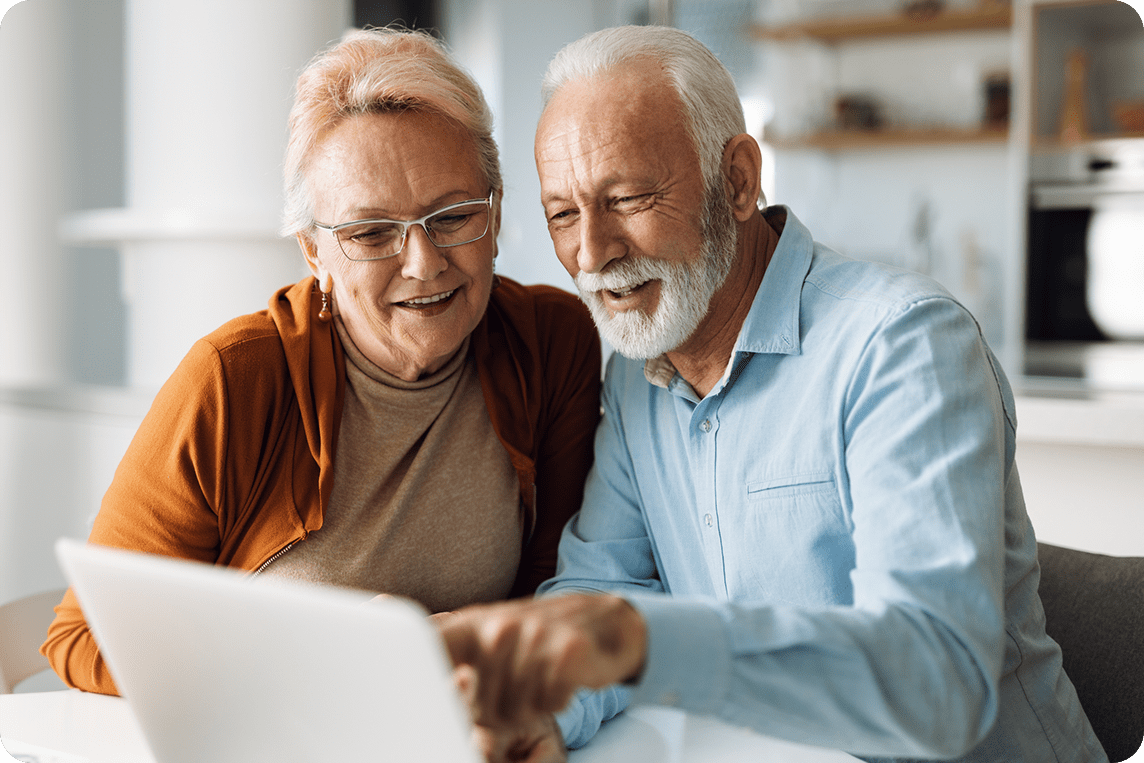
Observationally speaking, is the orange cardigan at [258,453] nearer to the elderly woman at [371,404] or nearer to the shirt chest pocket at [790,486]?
the elderly woman at [371,404]

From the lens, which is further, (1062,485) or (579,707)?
(1062,485)

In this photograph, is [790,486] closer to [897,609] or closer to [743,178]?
[897,609]

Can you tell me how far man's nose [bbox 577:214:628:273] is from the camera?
121cm

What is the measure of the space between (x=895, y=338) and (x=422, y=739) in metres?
0.68

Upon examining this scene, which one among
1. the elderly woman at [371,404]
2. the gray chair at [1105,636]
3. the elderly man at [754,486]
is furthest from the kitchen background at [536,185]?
the elderly woman at [371,404]

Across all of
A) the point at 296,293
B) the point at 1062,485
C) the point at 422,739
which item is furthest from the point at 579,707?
the point at 1062,485

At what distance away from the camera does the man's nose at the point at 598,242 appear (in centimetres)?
121

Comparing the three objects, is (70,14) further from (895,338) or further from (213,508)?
(895,338)

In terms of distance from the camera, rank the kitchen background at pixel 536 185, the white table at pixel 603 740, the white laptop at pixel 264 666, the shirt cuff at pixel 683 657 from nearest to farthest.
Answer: the white laptop at pixel 264 666 → the shirt cuff at pixel 683 657 → the white table at pixel 603 740 → the kitchen background at pixel 536 185

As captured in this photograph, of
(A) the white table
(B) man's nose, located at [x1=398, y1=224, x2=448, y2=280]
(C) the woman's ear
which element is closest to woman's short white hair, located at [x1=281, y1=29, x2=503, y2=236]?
(B) man's nose, located at [x1=398, y1=224, x2=448, y2=280]

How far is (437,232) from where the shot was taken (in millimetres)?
1291

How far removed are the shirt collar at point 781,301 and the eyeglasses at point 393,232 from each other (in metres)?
0.39

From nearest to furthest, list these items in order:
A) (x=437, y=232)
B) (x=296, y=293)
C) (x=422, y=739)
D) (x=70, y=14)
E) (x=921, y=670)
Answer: (x=422, y=739)
(x=921, y=670)
(x=437, y=232)
(x=296, y=293)
(x=70, y=14)

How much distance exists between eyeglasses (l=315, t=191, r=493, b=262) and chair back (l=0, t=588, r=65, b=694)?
781mm
